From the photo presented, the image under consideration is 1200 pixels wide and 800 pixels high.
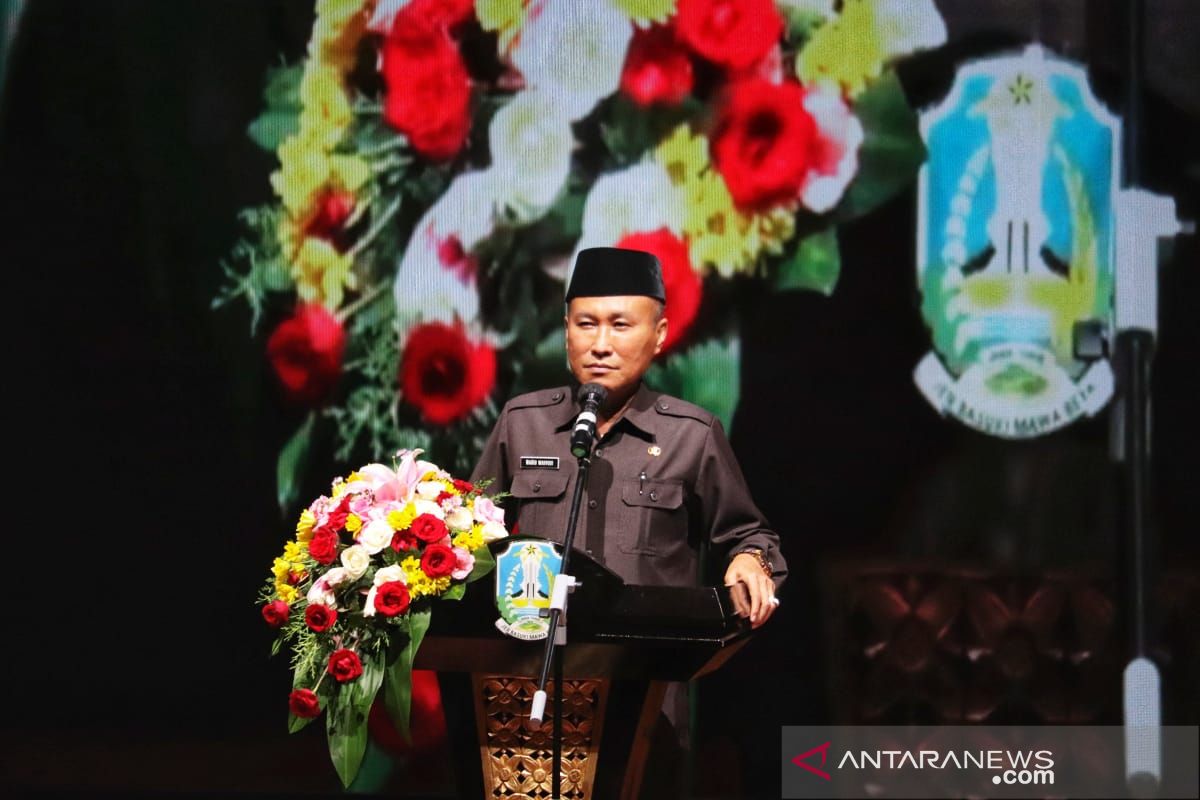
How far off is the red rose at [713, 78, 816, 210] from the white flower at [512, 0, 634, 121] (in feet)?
1.19

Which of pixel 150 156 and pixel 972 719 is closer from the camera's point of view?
pixel 972 719

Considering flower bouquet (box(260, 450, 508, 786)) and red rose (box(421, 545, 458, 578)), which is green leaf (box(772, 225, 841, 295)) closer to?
flower bouquet (box(260, 450, 508, 786))

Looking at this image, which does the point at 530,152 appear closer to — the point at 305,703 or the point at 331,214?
the point at 331,214

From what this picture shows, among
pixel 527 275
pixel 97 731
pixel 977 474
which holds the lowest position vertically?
pixel 97 731

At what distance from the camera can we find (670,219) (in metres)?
4.20

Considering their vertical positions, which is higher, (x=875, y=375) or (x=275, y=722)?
(x=875, y=375)

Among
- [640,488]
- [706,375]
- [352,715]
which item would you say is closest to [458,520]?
[352,715]

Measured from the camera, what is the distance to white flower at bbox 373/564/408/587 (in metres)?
2.45

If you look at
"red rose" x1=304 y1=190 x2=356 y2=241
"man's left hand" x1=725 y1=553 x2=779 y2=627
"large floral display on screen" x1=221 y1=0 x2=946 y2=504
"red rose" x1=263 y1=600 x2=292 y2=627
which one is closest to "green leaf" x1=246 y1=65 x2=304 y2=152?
"large floral display on screen" x1=221 y1=0 x2=946 y2=504

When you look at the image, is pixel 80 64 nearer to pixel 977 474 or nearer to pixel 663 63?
pixel 663 63

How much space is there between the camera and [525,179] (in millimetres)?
4246

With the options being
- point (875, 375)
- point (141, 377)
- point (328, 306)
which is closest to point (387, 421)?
point (328, 306)

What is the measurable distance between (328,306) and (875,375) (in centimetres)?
163

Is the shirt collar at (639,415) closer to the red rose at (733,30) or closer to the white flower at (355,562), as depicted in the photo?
the white flower at (355,562)
